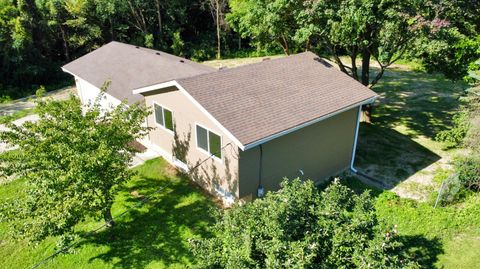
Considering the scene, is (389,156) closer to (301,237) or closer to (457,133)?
(457,133)

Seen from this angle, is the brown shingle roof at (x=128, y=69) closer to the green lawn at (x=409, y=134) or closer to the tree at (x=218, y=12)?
the green lawn at (x=409, y=134)

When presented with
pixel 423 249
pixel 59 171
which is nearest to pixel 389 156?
pixel 423 249

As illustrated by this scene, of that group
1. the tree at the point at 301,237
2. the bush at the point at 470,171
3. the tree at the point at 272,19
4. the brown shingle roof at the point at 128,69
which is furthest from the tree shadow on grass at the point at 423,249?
the brown shingle roof at the point at 128,69

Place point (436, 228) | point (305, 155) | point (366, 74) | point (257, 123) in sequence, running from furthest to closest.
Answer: point (366, 74), point (305, 155), point (436, 228), point (257, 123)

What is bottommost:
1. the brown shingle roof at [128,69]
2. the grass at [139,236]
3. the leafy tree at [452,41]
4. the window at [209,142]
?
the grass at [139,236]

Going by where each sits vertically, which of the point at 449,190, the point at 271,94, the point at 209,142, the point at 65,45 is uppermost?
the point at 271,94

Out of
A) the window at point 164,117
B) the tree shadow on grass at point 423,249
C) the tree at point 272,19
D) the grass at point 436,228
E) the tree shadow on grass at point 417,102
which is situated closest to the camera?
the tree shadow on grass at point 423,249

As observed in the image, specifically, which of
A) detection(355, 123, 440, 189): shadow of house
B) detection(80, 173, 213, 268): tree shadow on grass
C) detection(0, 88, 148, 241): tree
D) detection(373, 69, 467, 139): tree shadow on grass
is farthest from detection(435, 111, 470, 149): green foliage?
detection(0, 88, 148, 241): tree

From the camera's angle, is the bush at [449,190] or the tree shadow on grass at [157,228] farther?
the bush at [449,190]
